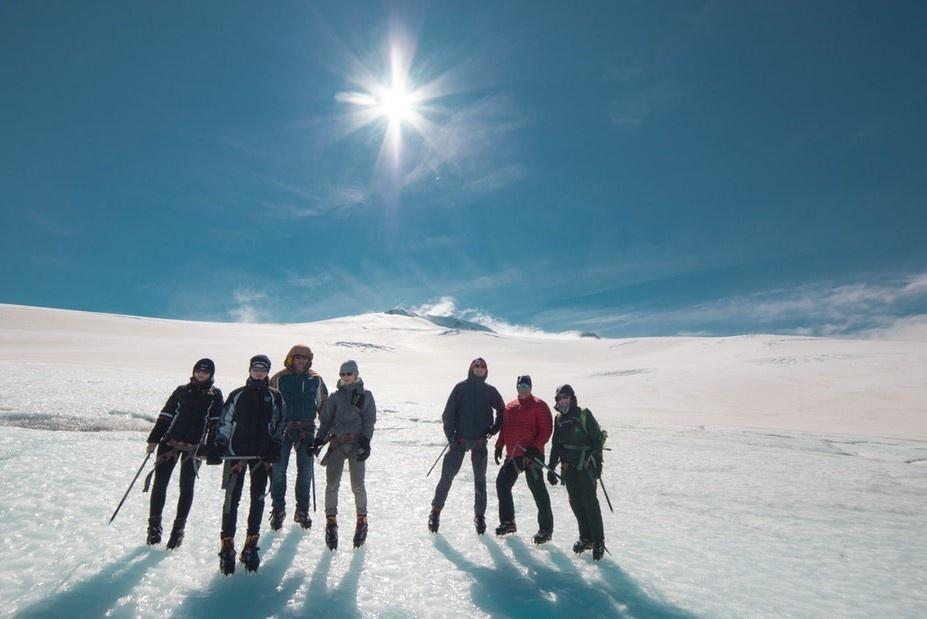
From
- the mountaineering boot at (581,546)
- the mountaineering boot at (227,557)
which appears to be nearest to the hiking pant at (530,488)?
the mountaineering boot at (581,546)

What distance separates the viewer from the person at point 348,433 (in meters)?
6.56

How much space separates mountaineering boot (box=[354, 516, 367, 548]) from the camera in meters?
6.32

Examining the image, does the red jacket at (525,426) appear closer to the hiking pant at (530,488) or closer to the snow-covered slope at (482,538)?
the hiking pant at (530,488)

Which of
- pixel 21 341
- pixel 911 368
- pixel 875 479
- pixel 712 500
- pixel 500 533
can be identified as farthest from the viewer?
pixel 21 341

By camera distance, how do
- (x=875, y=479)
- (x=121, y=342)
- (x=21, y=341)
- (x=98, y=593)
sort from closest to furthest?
(x=98, y=593), (x=875, y=479), (x=21, y=341), (x=121, y=342)

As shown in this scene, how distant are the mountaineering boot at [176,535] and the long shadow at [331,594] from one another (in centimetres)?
174

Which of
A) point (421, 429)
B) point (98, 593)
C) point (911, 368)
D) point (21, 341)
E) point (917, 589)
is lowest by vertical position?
point (917, 589)

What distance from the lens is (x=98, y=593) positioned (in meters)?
4.75

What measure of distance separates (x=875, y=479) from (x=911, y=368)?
36660 mm

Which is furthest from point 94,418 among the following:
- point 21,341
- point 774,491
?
point 21,341

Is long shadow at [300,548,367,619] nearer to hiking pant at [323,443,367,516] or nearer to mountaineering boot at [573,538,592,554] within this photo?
hiking pant at [323,443,367,516]

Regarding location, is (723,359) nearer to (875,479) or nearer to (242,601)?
(875,479)

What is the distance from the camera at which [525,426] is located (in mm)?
7332

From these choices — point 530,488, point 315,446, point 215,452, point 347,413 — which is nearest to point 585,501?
point 530,488
